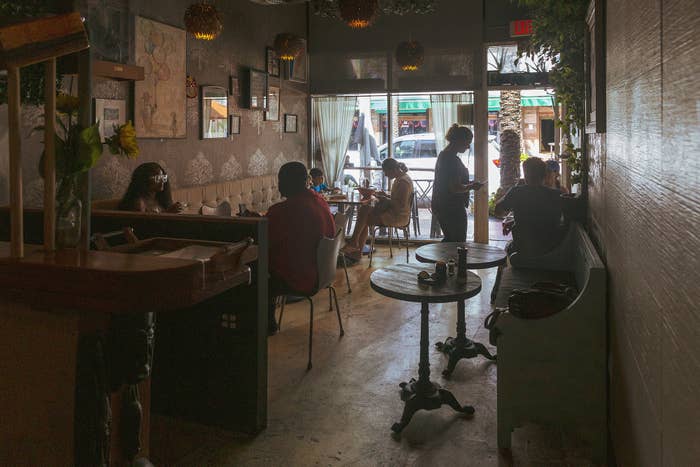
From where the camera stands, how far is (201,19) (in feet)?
18.2

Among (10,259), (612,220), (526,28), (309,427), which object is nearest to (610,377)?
(612,220)

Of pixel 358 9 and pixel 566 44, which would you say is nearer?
pixel 566 44

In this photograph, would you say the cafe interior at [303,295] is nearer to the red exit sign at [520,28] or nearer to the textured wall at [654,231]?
the textured wall at [654,231]

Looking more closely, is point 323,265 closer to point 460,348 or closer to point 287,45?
point 460,348

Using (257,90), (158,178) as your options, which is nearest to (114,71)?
(158,178)

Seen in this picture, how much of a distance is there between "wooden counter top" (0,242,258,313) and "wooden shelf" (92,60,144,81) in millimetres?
2245

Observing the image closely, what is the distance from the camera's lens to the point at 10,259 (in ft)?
6.16

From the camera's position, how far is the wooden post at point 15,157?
6.08 feet

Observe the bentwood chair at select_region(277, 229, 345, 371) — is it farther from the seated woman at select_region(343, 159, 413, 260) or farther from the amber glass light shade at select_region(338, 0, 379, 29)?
the seated woman at select_region(343, 159, 413, 260)

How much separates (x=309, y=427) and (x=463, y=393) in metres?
0.95

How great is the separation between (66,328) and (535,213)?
358 cm

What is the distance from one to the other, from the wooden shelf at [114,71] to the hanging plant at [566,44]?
2779mm

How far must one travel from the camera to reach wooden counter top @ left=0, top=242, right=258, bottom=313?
1742 mm

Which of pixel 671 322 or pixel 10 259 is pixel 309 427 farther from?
pixel 671 322
